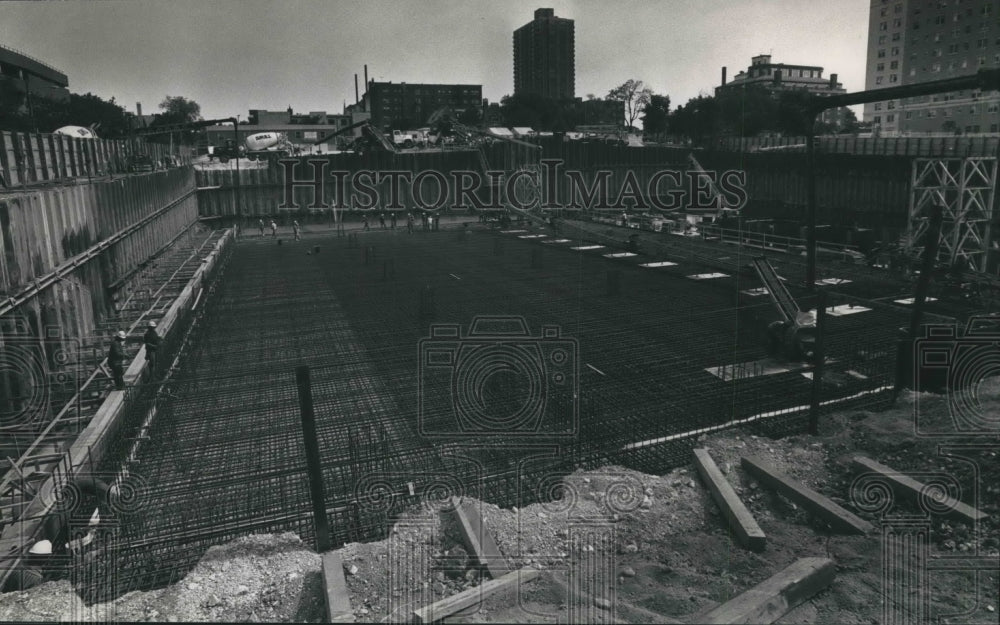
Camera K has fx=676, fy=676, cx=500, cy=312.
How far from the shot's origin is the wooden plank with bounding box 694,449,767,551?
6246 mm

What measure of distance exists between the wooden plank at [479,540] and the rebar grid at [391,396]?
143cm

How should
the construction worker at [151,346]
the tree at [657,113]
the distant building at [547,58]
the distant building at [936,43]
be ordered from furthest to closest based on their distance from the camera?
1. the distant building at [547,58]
2. the tree at [657,113]
3. the distant building at [936,43]
4. the construction worker at [151,346]

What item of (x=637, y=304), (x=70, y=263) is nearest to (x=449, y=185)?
(x=637, y=304)

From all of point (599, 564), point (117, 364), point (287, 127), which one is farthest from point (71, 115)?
point (599, 564)

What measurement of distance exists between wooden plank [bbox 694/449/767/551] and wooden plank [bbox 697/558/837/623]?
60 cm

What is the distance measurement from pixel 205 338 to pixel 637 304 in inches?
438

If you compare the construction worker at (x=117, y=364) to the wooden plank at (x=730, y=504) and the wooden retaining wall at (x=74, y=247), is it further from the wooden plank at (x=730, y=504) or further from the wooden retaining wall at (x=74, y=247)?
the wooden plank at (x=730, y=504)

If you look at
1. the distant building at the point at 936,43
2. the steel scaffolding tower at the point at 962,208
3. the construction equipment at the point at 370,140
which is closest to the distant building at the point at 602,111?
the construction equipment at the point at 370,140

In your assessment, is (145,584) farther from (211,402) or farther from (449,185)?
(449,185)

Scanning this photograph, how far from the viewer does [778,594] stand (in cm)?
523

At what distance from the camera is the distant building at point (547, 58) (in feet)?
356

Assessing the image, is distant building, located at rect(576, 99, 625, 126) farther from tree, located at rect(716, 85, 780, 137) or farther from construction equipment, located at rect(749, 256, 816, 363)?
construction equipment, located at rect(749, 256, 816, 363)

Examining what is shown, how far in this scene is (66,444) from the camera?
9492 millimetres

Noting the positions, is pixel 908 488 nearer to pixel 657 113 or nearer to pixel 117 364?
pixel 117 364
